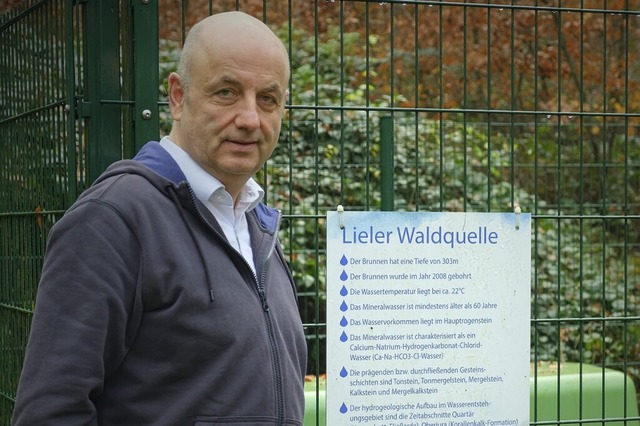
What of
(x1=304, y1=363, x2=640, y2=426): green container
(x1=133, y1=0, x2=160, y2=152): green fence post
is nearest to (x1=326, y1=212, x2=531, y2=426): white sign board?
(x1=133, y1=0, x2=160, y2=152): green fence post

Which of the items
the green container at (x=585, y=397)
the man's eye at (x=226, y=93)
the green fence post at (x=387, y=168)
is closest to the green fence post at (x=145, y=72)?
the green fence post at (x=387, y=168)

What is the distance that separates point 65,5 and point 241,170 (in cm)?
131

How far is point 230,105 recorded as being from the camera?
217 cm

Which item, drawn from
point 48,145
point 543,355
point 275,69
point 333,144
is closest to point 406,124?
point 333,144

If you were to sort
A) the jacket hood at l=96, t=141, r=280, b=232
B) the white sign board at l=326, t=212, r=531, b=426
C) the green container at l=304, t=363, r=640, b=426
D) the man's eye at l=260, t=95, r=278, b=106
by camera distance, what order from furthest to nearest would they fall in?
the green container at l=304, t=363, r=640, b=426 → the white sign board at l=326, t=212, r=531, b=426 → the man's eye at l=260, t=95, r=278, b=106 → the jacket hood at l=96, t=141, r=280, b=232

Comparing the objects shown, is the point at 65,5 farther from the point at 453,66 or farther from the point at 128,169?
the point at 453,66

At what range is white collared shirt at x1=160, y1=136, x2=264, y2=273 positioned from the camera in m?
2.16

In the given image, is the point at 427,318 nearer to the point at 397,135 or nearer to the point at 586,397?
the point at 586,397

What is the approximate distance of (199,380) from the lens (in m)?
2.00

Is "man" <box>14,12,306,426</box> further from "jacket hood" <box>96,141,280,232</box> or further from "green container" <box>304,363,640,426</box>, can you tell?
"green container" <box>304,363,640,426</box>

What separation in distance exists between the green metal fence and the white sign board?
0.14 meters

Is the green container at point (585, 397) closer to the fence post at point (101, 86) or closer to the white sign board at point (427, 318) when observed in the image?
the white sign board at point (427, 318)

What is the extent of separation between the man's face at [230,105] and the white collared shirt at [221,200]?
0.02 m

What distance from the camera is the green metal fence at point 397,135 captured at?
10.6 ft
